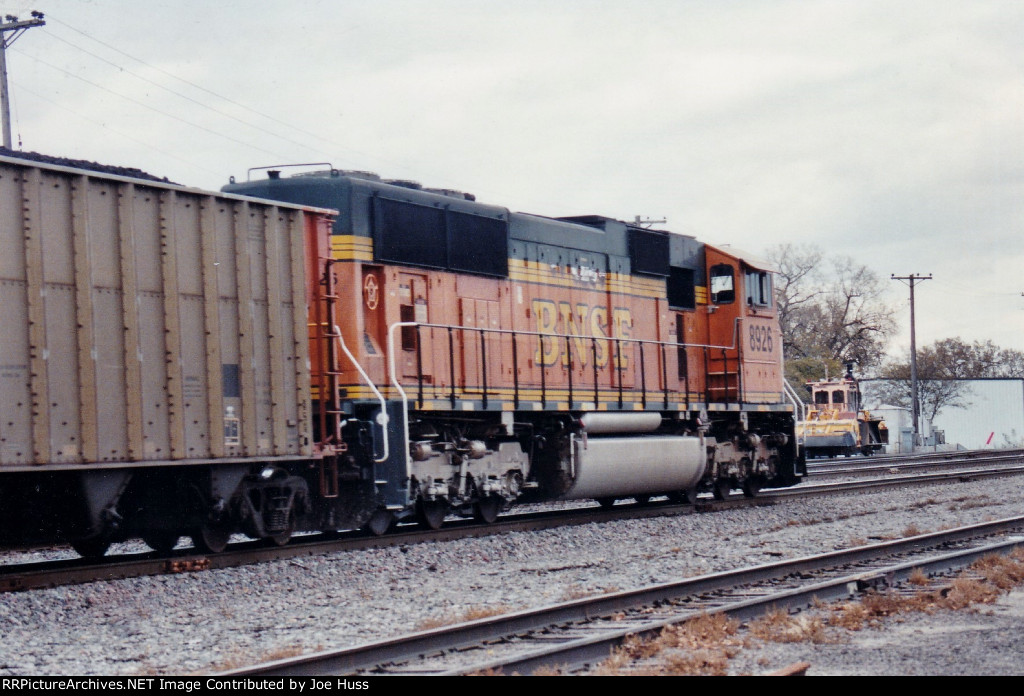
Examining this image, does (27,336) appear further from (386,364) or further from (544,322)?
(544,322)

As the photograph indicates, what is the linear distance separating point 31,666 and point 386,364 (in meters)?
6.83

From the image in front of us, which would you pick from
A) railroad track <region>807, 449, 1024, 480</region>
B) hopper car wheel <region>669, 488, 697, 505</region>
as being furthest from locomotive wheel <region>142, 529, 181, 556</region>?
railroad track <region>807, 449, 1024, 480</region>

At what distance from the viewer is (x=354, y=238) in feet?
44.0

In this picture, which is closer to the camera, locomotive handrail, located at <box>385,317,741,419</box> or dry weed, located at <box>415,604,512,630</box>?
dry weed, located at <box>415,604,512,630</box>

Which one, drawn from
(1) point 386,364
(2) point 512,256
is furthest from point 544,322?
(1) point 386,364

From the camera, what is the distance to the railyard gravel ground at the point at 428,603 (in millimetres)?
6926

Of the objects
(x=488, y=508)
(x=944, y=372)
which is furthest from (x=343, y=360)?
(x=944, y=372)

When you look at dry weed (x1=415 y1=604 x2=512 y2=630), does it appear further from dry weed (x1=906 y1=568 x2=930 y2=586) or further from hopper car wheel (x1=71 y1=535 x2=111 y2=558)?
hopper car wheel (x1=71 y1=535 x2=111 y2=558)

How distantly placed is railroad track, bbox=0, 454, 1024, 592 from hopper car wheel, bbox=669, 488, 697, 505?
169 mm

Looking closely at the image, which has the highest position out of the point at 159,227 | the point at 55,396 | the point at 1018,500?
the point at 159,227

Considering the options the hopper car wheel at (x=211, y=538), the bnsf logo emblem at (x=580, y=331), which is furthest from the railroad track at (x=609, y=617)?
the bnsf logo emblem at (x=580, y=331)

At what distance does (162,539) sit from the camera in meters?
11.6

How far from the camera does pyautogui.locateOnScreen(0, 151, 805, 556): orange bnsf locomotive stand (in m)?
9.85

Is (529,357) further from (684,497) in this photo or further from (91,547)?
(91,547)
